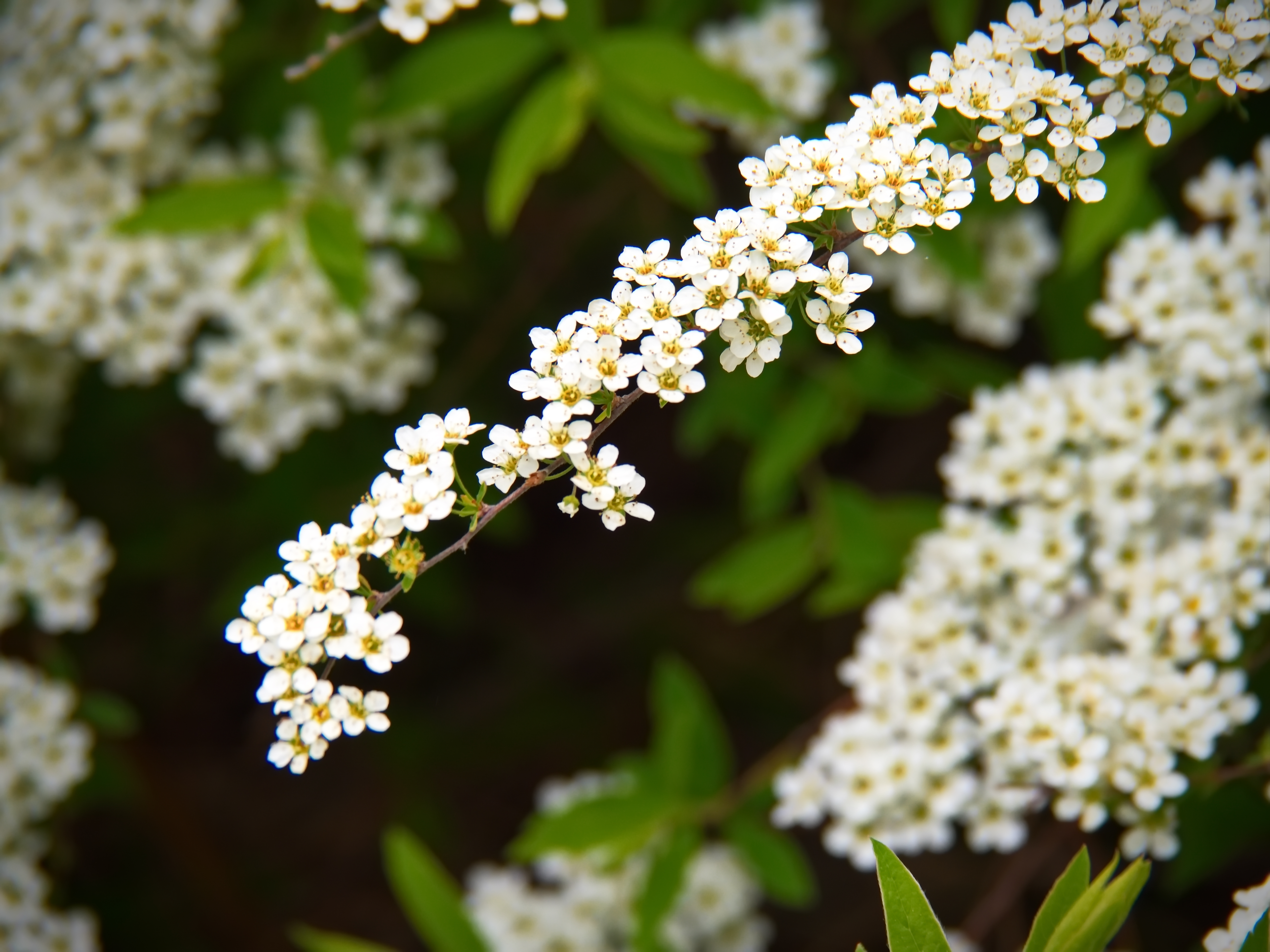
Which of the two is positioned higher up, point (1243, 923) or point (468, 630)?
point (1243, 923)

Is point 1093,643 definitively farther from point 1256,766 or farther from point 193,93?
point 193,93

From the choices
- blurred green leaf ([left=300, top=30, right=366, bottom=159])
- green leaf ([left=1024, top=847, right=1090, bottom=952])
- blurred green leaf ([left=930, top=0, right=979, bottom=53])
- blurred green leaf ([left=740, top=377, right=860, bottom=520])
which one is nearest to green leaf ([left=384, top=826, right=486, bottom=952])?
blurred green leaf ([left=740, top=377, right=860, bottom=520])

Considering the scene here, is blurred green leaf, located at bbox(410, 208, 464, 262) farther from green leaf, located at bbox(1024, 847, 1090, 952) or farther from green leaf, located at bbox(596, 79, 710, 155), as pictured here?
green leaf, located at bbox(1024, 847, 1090, 952)

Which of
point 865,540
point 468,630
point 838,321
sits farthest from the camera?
point 468,630

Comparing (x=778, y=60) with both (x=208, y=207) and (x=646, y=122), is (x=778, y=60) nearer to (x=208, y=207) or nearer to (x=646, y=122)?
(x=646, y=122)

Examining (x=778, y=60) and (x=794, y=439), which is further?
(x=778, y=60)

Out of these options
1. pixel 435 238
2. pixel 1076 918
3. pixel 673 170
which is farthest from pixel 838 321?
pixel 435 238

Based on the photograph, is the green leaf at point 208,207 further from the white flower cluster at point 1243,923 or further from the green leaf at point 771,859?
the white flower cluster at point 1243,923

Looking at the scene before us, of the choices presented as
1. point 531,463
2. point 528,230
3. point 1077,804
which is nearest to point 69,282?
point 528,230
